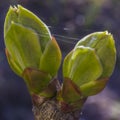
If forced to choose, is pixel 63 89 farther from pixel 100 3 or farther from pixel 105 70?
pixel 100 3

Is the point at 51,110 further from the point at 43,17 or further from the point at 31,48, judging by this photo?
the point at 43,17

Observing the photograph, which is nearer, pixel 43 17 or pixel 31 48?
pixel 31 48

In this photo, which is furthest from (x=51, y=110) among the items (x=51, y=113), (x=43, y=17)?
(x=43, y=17)

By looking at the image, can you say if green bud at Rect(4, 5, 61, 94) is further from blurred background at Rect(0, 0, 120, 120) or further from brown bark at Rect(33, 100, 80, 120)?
blurred background at Rect(0, 0, 120, 120)

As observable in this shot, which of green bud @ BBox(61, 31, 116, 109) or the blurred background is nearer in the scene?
green bud @ BBox(61, 31, 116, 109)

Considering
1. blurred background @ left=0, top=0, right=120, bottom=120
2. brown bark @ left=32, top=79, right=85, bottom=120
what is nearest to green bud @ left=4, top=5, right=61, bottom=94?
brown bark @ left=32, top=79, right=85, bottom=120

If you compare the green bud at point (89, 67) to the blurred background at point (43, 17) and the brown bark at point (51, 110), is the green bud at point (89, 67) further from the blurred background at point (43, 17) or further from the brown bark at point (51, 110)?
the blurred background at point (43, 17)
